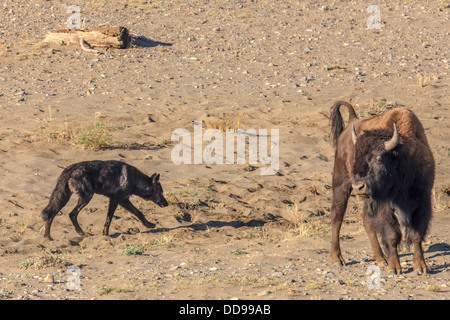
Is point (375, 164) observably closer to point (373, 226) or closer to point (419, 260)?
point (373, 226)

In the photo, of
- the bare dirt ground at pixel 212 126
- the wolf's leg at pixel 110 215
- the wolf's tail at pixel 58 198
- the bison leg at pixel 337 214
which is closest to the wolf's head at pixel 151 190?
the bare dirt ground at pixel 212 126

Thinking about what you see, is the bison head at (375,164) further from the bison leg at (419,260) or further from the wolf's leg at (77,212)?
the wolf's leg at (77,212)

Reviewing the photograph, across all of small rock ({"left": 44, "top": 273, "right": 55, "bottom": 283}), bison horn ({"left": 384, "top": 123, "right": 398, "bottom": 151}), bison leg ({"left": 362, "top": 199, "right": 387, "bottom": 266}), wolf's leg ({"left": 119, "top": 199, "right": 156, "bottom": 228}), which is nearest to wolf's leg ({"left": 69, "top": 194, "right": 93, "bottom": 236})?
wolf's leg ({"left": 119, "top": 199, "right": 156, "bottom": 228})

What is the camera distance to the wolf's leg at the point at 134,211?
36.6ft

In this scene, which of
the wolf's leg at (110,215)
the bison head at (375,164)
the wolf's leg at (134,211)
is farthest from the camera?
the wolf's leg at (134,211)

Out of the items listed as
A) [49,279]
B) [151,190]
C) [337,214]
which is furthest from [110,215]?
[337,214]

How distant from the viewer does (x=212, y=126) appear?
611 inches

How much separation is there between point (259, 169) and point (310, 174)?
98cm

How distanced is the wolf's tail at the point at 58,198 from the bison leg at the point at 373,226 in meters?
4.53

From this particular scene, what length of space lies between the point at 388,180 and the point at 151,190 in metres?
4.88

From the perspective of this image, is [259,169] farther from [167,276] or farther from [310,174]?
[167,276]

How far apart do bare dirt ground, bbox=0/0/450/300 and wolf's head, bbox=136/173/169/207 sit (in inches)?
11.4

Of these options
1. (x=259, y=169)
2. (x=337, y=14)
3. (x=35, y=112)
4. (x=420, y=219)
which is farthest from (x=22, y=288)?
(x=337, y=14)

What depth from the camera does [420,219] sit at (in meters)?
8.28
